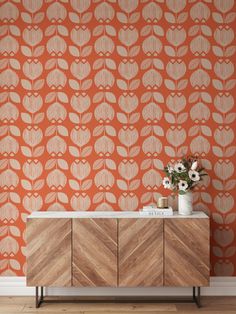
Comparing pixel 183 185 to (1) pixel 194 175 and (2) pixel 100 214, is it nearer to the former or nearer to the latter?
(1) pixel 194 175

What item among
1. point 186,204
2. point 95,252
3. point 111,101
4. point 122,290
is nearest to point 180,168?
point 186,204

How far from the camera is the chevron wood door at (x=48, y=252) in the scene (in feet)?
12.3

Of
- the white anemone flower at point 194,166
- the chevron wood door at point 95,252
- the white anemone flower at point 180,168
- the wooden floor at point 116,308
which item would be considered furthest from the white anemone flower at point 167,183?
the wooden floor at point 116,308

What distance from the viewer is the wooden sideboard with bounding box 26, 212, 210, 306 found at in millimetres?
3730

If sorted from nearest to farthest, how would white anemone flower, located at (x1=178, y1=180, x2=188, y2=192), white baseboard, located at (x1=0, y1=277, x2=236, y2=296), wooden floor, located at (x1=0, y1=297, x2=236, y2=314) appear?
wooden floor, located at (x1=0, y1=297, x2=236, y2=314)
white anemone flower, located at (x1=178, y1=180, x2=188, y2=192)
white baseboard, located at (x1=0, y1=277, x2=236, y2=296)

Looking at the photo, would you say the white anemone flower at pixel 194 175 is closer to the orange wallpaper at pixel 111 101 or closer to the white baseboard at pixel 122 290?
the orange wallpaper at pixel 111 101

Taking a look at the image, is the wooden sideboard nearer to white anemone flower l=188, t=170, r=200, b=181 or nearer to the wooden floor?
the wooden floor

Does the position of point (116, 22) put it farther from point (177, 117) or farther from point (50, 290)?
point (50, 290)

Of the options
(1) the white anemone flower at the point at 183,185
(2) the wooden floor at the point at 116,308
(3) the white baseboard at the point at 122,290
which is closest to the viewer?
(2) the wooden floor at the point at 116,308

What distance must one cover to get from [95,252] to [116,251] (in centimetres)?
16

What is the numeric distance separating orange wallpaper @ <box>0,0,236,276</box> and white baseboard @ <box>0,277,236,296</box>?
0.38 m

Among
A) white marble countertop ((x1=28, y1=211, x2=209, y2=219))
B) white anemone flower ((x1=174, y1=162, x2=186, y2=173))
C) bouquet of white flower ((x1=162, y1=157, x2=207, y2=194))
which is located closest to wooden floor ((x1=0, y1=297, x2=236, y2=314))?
white marble countertop ((x1=28, y1=211, x2=209, y2=219))

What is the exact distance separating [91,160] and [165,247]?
3.03 ft

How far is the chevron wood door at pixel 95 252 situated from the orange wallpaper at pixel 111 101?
1.19 ft
